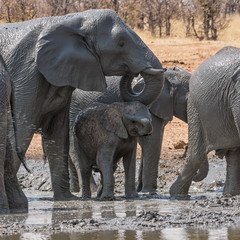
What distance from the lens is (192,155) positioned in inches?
419

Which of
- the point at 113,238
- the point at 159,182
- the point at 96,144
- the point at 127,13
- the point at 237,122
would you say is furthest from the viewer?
the point at 127,13

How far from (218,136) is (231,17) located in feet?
62.6

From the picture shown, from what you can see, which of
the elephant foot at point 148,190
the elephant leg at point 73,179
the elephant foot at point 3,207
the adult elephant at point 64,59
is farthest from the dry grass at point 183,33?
the elephant foot at point 3,207

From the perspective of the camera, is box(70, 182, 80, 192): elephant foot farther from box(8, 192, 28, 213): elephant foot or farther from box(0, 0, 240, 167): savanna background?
box(0, 0, 240, 167): savanna background

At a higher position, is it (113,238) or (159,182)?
(113,238)

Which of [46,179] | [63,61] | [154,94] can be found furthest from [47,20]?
[46,179]

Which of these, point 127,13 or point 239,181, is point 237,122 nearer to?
point 239,181

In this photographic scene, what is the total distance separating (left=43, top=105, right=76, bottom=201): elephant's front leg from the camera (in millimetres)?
10469

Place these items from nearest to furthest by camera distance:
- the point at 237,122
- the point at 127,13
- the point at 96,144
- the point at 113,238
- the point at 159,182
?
the point at 113,238 < the point at 237,122 < the point at 96,144 < the point at 159,182 < the point at 127,13

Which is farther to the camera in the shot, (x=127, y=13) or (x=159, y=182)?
(x=127, y=13)

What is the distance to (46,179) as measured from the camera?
13344mm

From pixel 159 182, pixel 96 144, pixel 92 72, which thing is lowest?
pixel 159 182

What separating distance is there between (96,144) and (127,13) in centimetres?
1818

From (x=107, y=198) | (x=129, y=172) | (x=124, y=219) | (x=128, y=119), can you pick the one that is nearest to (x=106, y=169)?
(x=107, y=198)
